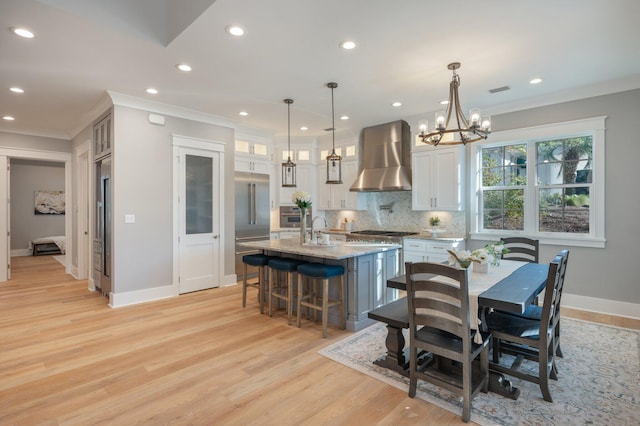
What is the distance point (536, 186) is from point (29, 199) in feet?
41.8

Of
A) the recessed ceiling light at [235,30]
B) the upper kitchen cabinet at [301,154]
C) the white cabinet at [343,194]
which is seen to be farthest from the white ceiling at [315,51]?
the upper kitchen cabinet at [301,154]

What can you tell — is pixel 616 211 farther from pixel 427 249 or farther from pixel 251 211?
pixel 251 211

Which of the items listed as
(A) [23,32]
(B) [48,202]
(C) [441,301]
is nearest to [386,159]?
(C) [441,301]

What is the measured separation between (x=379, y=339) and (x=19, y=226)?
1124 cm

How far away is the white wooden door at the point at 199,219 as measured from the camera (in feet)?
17.2

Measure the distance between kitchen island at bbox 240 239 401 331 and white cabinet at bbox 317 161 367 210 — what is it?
7.87 feet

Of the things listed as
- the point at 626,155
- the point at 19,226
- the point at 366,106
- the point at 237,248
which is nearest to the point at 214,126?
the point at 237,248

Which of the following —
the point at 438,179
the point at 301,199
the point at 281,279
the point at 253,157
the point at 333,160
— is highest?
the point at 253,157

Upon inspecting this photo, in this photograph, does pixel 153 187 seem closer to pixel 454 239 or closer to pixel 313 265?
pixel 313 265

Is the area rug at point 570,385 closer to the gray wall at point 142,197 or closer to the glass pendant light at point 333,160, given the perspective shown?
the glass pendant light at point 333,160

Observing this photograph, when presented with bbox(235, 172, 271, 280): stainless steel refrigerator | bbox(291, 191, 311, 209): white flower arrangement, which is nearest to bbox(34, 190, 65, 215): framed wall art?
bbox(235, 172, 271, 280): stainless steel refrigerator

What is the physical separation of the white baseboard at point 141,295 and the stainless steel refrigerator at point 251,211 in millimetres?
1262

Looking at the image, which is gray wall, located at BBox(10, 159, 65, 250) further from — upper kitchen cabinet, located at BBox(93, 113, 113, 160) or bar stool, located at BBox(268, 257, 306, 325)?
bar stool, located at BBox(268, 257, 306, 325)

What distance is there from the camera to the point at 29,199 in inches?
379
